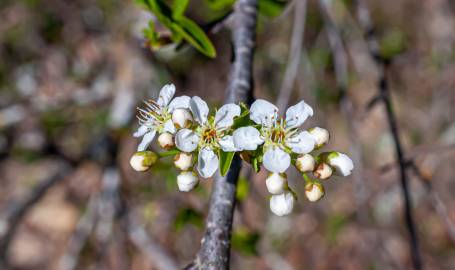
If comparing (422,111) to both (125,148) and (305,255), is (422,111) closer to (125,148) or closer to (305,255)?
(305,255)

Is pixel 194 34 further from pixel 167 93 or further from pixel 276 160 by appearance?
pixel 276 160

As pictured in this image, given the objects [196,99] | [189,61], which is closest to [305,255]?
[189,61]

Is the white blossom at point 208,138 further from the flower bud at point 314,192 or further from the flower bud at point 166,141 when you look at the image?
the flower bud at point 314,192

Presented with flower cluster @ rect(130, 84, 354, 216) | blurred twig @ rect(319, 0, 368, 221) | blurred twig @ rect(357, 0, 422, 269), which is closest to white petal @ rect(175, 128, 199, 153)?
flower cluster @ rect(130, 84, 354, 216)

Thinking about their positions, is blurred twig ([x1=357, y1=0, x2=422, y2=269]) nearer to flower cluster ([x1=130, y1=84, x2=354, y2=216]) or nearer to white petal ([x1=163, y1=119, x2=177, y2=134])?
flower cluster ([x1=130, y1=84, x2=354, y2=216])

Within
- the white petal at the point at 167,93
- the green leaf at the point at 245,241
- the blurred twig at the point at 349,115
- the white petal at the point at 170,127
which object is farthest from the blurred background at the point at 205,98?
the white petal at the point at 170,127

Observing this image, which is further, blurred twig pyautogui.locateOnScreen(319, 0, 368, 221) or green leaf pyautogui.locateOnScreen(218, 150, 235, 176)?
blurred twig pyautogui.locateOnScreen(319, 0, 368, 221)
